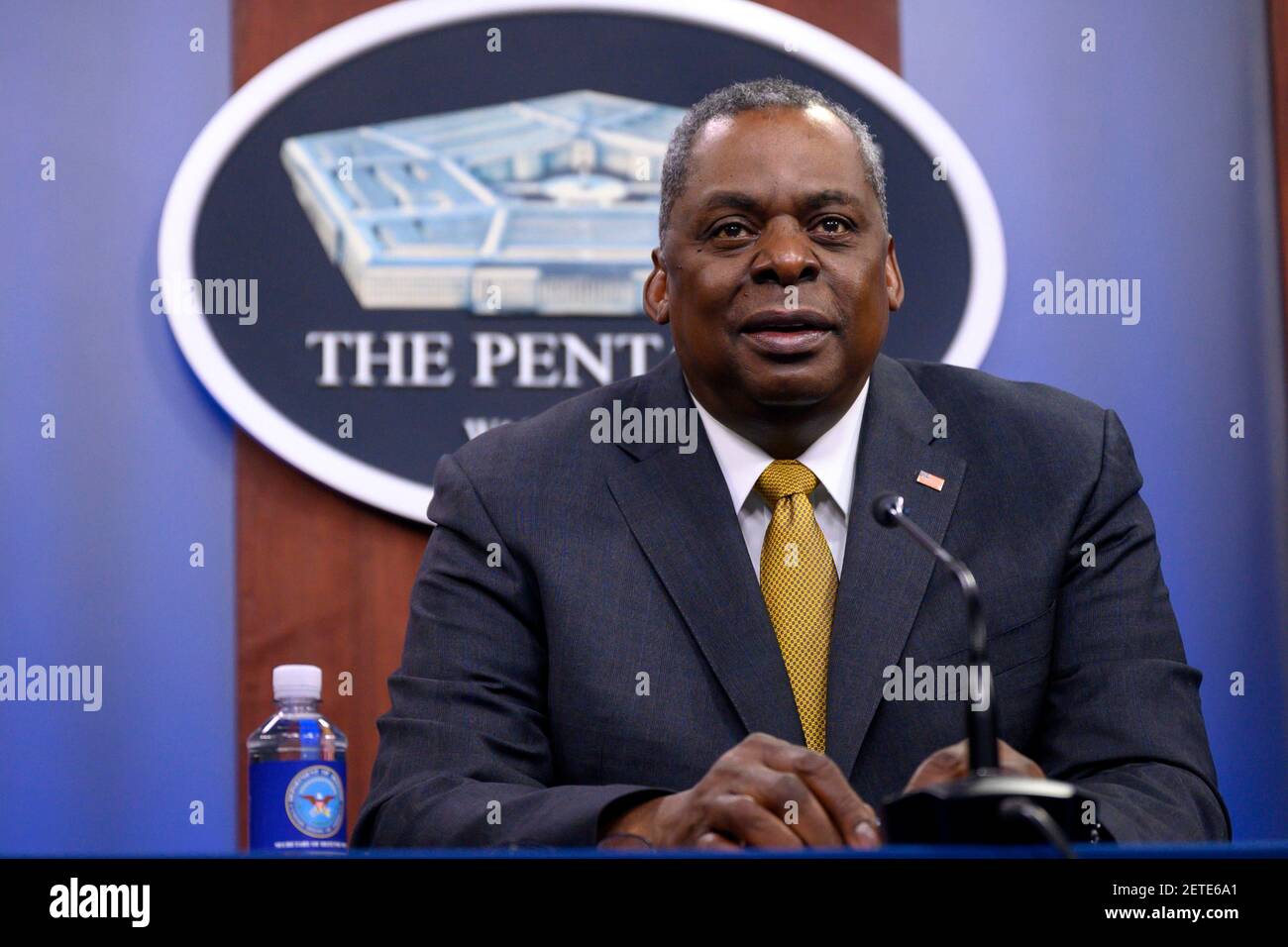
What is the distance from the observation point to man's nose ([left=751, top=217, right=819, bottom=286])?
229 centimetres

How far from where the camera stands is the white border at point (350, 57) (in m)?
2.98

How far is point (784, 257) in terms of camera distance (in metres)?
2.29

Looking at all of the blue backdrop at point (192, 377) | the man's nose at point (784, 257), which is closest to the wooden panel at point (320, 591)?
the blue backdrop at point (192, 377)

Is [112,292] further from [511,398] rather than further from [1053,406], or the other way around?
[1053,406]

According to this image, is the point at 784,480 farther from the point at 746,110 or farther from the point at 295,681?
the point at 295,681

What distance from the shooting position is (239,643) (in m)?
3.02

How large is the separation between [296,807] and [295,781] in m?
0.07

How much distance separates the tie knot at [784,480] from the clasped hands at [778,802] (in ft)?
2.28

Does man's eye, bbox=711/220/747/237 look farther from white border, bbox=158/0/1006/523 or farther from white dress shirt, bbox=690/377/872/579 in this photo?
white border, bbox=158/0/1006/523

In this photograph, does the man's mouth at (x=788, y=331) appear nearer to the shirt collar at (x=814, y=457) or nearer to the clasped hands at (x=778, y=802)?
the shirt collar at (x=814, y=457)

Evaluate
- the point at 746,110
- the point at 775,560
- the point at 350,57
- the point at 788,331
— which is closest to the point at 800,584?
the point at 775,560

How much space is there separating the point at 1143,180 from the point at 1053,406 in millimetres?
970

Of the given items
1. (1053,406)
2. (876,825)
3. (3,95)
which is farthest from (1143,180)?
(3,95)
